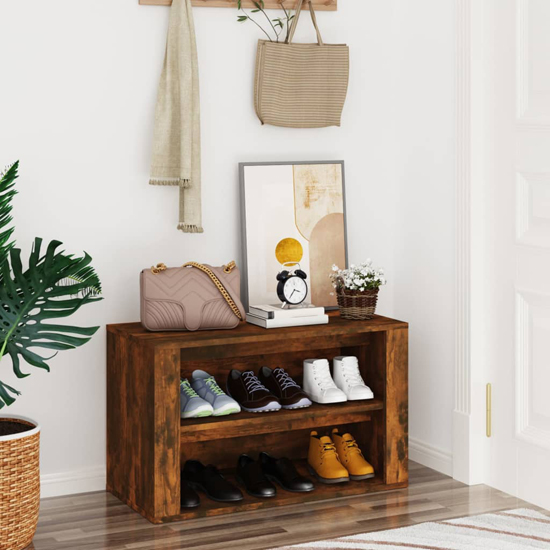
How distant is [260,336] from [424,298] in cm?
79

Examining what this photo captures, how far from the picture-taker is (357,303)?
3092 millimetres

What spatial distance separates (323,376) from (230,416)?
15.6 inches

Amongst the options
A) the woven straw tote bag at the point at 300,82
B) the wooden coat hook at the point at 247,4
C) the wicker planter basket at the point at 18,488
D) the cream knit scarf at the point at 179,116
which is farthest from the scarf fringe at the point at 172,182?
the wicker planter basket at the point at 18,488

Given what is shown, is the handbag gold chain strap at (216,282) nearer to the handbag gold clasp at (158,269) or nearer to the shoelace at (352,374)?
the handbag gold clasp at (158,269)

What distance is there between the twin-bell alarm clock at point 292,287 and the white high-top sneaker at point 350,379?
0.92 ft

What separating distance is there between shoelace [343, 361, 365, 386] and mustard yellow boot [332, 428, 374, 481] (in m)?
0.19

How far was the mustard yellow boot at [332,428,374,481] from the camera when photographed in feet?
10.1

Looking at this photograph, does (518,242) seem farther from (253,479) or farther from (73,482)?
(73,482)

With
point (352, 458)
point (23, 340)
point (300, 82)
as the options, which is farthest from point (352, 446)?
point (300, 82)

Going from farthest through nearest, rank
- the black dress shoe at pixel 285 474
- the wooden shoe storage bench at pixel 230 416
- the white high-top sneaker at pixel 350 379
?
the white high-top sneaker at pixel 350 379
the black dress shoe at pixel 285 474
the wooden shoe storage bench at pixel 230 416

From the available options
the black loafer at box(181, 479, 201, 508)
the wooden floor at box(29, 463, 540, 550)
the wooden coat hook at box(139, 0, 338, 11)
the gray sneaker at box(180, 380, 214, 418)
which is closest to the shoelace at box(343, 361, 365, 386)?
the wooden floor at box(29, 463, 540, 550)

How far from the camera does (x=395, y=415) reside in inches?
121

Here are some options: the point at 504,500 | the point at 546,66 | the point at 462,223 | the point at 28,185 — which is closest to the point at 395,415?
the point at 504,500

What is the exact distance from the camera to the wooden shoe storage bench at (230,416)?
2742 millimetres
